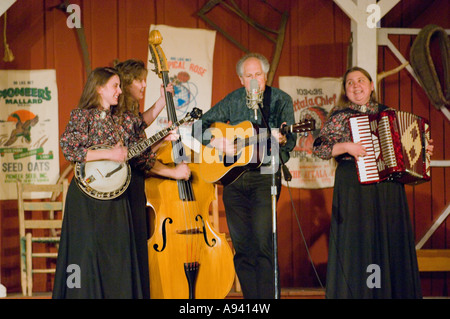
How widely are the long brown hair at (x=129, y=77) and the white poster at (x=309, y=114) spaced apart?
2038 mm

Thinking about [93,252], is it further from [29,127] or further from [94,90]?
[29,127]

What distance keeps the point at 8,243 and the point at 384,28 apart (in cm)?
412

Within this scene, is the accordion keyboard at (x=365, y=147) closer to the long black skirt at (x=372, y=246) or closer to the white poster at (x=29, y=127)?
the long black skirt at (x=372, y=246)

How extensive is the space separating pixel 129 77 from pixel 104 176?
85cm

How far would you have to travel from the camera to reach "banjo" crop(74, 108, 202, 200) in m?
3.49

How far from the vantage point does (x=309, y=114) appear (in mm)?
5824

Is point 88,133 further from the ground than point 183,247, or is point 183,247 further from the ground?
point 88,133

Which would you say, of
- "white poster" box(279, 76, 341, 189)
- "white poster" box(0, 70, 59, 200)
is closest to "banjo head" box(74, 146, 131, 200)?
"white poster" box(0, 70, 59, 200)

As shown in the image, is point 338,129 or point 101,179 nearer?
point 101,179

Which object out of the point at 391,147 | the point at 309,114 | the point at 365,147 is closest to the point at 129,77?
the point at 365,147

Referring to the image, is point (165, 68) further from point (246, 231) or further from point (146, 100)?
point (146, 100)

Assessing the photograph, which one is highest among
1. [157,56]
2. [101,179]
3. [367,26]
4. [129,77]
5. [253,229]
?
[367,26]

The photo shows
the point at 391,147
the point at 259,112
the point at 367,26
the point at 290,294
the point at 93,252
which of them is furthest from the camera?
the point at 290,294
